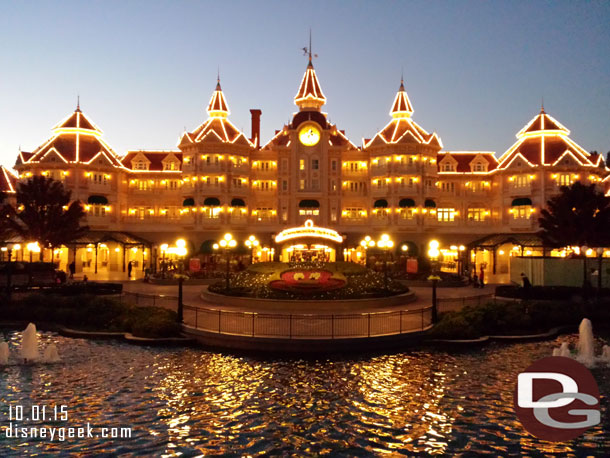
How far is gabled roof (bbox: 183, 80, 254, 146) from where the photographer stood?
6338cm

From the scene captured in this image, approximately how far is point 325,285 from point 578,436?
20.0 meters

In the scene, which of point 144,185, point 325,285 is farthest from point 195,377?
point 144,185

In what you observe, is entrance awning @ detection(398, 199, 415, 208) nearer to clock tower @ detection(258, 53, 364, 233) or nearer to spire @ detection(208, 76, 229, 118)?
clock tower @ detection(258, 53, 364, 233)

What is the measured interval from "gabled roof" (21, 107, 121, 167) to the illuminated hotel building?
0.55 feet

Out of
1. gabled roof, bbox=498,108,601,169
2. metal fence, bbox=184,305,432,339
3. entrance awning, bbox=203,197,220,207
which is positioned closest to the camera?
metal fence, bbox=184,305,432,339

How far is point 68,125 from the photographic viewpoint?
2485 inches

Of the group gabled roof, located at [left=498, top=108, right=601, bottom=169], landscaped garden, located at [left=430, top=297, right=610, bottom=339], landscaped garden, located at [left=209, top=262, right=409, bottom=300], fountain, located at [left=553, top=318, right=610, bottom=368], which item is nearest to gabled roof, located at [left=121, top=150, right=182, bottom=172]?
landscaped garden, located at [left=209, top=262, right=409, bottom=300]

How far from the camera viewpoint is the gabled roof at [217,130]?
63375mm

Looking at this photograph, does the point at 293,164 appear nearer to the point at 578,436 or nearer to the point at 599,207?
the point at 599,207

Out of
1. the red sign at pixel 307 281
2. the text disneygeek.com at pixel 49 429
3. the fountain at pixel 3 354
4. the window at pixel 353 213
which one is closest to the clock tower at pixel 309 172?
the window at pixel 353 213

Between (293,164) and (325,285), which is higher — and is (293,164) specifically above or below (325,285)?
above

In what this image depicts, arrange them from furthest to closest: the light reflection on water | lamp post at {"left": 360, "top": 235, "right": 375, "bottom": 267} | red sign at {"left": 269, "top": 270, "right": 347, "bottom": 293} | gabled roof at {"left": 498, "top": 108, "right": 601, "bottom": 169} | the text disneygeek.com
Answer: gabled roof at {"left": 498, "top": 108, "right": 601, "bottom": 169}, lamp post at {"left": 360, "top": 235, "right": 375, "bottom": 267}, red sign at {"left": 269, "top": 270, "right": 347, "bottom": 293}, the text disneygeek.com, the light reflection on water

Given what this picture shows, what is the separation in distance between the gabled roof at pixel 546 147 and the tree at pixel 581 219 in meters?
22.7

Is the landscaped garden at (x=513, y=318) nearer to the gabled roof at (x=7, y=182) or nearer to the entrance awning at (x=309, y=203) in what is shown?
the entrance awning at (x=309, y=203)
